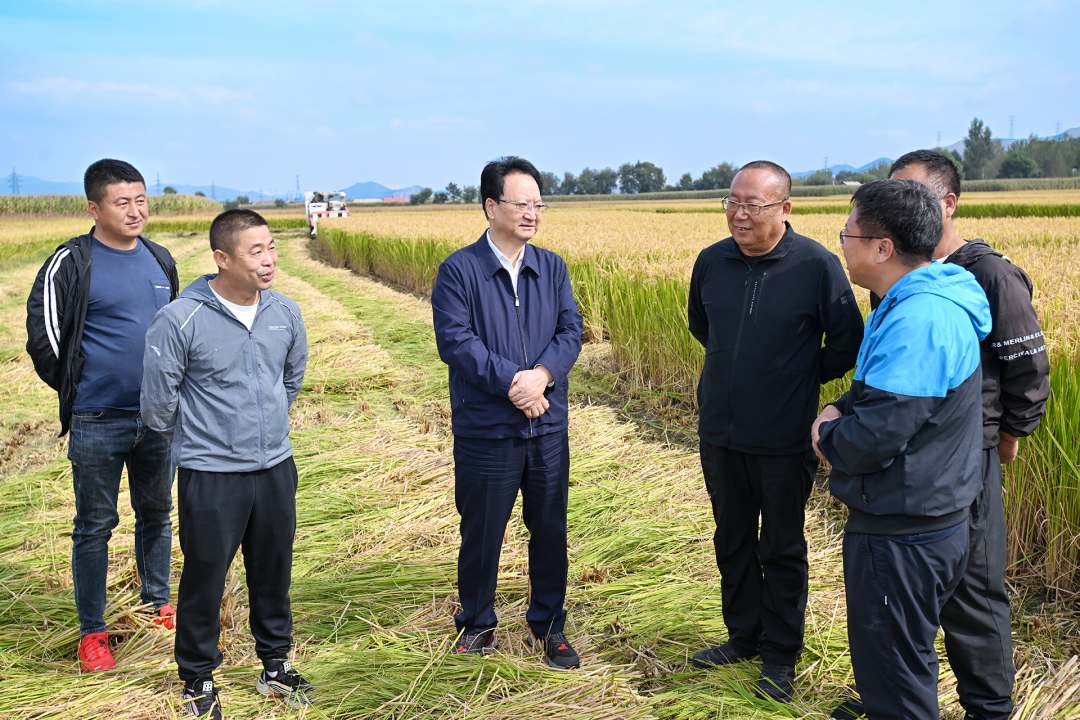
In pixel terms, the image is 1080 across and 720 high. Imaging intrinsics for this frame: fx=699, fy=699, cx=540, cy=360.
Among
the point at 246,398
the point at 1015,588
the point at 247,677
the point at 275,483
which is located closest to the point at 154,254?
the point at 246,398

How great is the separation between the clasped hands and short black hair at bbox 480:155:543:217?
0.65 metres

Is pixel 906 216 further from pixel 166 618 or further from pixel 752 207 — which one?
pixel 166 618

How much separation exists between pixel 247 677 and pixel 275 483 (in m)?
0.80

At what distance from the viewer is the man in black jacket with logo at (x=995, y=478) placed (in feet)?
6.89

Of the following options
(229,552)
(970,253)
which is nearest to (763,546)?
(970,253)

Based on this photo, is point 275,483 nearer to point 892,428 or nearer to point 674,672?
point 674,672

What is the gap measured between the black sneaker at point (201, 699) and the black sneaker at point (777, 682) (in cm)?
189

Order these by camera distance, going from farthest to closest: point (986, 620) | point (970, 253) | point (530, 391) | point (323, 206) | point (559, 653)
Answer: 1. point (323, 206)
2. point (559, 653)
3. point (530, 391)
4. point (970, 253)
5. point (986, 620)

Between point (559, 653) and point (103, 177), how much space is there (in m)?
2.58

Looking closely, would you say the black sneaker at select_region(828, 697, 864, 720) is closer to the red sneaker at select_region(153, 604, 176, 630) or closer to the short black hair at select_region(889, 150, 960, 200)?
the short black hair at select_region(889, 150, 960, 200)

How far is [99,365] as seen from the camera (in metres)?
2.76

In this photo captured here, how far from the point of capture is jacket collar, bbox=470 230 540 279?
272 cm

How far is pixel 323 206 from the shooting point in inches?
A: 1128

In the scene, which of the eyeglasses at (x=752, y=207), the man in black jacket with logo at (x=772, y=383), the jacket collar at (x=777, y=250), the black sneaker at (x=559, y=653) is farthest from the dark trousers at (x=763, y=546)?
the eyeglasses at (x=752, y=207)
